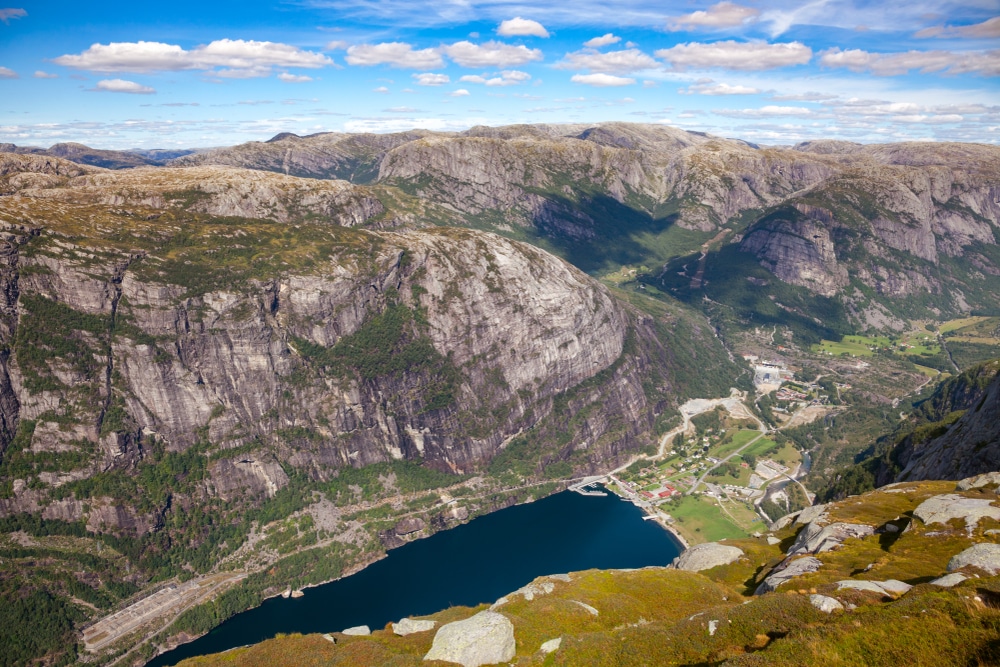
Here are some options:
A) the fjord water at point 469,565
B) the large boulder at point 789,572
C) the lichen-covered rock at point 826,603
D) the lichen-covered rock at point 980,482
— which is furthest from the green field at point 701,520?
the lichen-covered rock at point 826,603

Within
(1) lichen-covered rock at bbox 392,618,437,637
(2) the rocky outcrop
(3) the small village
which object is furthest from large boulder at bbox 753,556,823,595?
(3) the small village

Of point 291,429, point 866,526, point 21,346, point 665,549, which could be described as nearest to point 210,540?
point 291,429

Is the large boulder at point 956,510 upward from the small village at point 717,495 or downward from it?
upward

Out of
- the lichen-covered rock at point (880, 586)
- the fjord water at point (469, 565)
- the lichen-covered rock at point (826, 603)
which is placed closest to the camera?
the lichen-covered rock at point (826, 603)

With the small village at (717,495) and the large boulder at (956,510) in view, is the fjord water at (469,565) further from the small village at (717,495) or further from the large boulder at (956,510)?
the large boulder at (956,510)

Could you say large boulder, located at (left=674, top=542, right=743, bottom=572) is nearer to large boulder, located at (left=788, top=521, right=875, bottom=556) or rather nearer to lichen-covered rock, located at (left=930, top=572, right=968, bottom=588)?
large boulder, located at (left=788, top=521, right=875, bottom=556)

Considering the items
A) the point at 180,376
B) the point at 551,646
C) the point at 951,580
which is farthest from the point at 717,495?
the point at 180,376

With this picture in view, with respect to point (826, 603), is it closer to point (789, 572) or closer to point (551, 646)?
point (789, 572)
